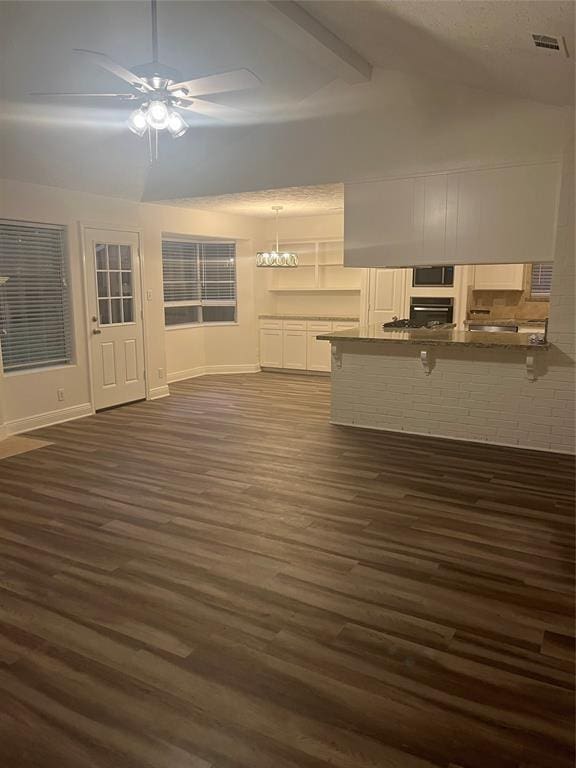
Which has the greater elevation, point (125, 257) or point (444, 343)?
point (125, 257)

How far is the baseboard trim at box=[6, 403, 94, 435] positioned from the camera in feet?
17.9

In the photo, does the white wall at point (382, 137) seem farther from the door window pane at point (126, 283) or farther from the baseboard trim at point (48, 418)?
the baseboard trim at point (48, 418)

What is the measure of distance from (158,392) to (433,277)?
3.86 m

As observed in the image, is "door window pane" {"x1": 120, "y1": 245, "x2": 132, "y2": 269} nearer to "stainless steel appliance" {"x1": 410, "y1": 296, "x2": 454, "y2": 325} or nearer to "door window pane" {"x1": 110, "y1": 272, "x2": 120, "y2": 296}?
"door window pane" {"x1": 110, "y1": 272, "x2": 120, "y2": 296}

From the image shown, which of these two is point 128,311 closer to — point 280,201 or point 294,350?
point 280,201

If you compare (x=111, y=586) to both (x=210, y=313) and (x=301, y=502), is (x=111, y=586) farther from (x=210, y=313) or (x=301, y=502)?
(x=210, y=313)

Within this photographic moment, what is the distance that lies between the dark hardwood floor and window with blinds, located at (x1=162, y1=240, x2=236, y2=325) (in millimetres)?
4231

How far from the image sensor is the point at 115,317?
258 inches

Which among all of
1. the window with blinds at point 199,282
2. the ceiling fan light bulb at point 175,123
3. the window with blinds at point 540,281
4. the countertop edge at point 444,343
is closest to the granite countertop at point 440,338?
the countertop edge at point 444,343

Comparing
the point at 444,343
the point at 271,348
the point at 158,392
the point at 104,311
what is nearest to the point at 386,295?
the point at 271,348

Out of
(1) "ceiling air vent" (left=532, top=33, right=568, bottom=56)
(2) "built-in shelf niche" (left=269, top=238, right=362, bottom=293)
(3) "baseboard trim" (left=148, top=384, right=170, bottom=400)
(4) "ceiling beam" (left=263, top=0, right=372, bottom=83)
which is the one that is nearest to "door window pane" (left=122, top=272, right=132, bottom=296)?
(3) "baseboard trim" (left=148, top=384, right=170, bottom=400)

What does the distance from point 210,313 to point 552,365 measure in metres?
5.53

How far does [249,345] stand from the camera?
351 inches

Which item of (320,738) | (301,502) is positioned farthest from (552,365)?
(320,738)
